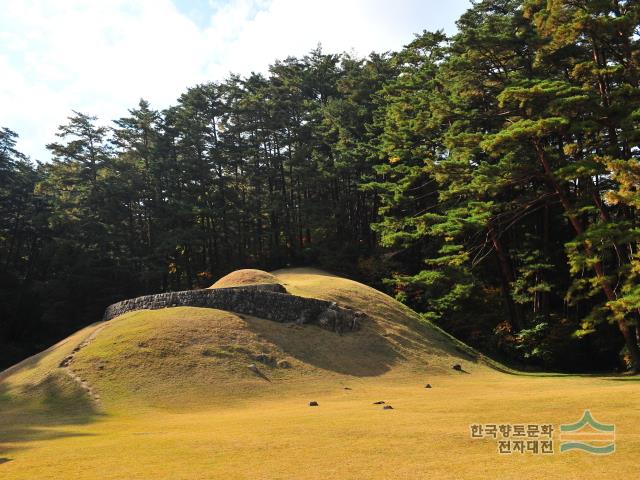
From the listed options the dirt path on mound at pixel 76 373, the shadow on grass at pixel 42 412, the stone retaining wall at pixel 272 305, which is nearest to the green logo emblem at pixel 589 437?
the shadow on grass at pixel 42 412

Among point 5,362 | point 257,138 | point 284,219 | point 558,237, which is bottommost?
point 5,362

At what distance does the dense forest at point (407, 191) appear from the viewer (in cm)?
2277

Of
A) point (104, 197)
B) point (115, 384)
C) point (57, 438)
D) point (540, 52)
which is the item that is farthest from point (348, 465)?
point (104, 197)

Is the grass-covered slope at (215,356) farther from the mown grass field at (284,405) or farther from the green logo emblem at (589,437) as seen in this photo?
the green logo emblem at (589,437)

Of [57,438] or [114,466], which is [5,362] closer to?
[57,438]

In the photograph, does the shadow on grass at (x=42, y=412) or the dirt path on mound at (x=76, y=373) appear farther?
the dirt path on mound at (x=76, y=373)

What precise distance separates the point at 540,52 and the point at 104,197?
34281mm

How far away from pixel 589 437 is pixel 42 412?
15950mm

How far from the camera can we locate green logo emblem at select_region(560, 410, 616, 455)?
26.3ft

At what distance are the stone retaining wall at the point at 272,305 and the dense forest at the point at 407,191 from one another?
6.09 metres

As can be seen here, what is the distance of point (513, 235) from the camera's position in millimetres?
34750

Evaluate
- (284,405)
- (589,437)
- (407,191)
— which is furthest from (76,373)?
(407,191)

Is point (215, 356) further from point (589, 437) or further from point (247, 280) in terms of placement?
point (589, 437)

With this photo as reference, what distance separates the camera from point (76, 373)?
19.6 m
